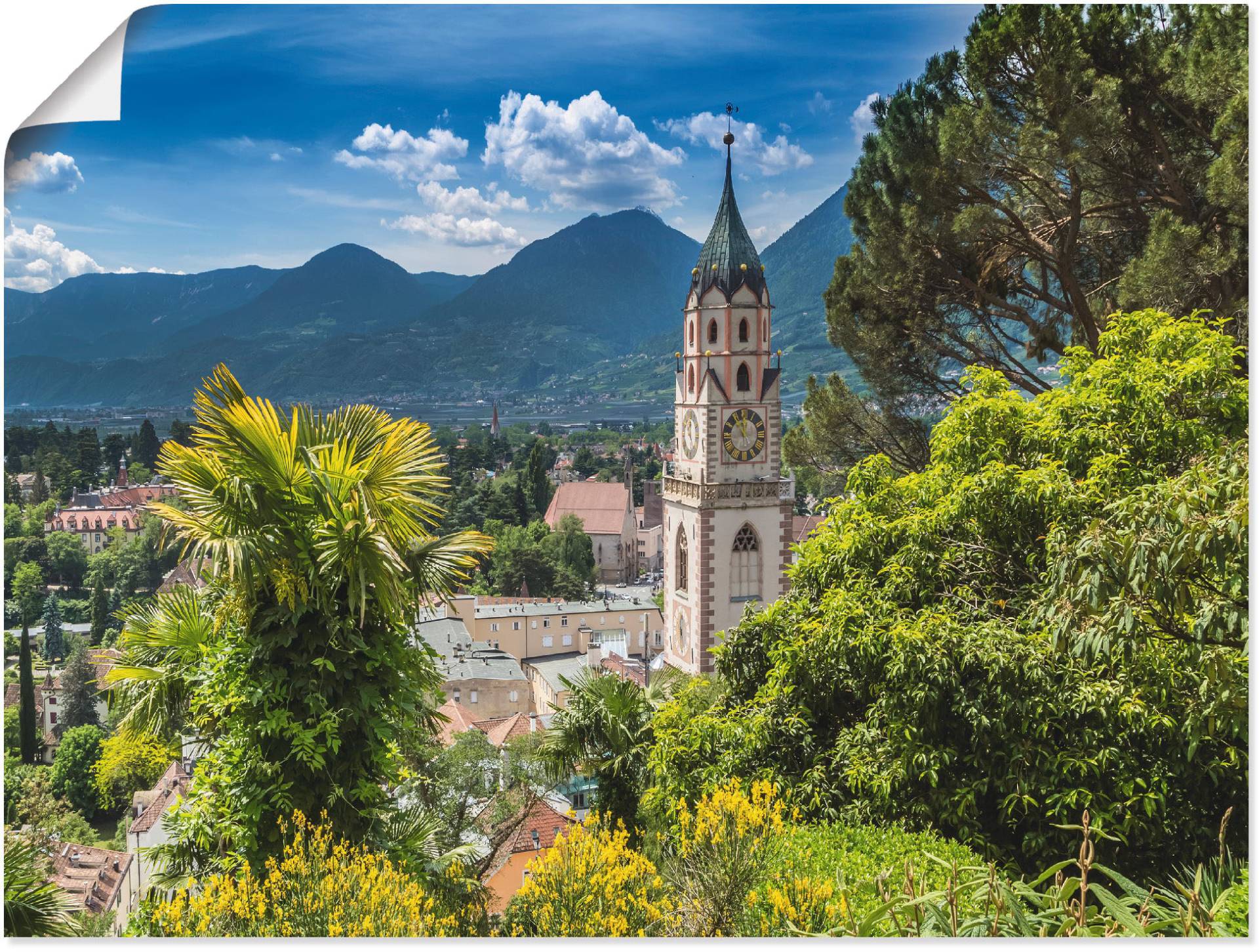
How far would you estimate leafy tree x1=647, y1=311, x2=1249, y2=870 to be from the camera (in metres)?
3.11

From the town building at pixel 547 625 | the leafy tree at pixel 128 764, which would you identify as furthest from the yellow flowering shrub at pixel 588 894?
the town building at pixel 547 625

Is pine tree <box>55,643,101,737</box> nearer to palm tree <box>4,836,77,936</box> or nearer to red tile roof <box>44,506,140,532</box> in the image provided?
red tile roof <box>44,506,140,532</box>

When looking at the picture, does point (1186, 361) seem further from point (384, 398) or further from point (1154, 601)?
point (384, 398)

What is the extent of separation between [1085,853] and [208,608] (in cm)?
322

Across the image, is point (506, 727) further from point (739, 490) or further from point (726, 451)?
point (726, 451)

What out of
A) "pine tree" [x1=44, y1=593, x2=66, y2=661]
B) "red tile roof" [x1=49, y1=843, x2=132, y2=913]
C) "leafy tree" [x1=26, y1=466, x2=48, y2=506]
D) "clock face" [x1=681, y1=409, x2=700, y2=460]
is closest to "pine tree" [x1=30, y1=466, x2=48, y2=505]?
"leafy tree" [x1=26, y1=466, x2=48, y2=506]

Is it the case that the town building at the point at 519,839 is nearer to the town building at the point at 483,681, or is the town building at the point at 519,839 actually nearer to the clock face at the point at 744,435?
the clock face at the point at 744,435

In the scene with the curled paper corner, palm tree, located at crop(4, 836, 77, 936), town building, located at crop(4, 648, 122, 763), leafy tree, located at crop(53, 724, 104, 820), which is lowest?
leafy tree, located at crop(53, 724, 104, 820)

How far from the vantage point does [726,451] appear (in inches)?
524

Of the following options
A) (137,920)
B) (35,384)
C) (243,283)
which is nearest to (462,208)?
(137,920)

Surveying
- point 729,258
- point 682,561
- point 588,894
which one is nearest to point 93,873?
point 588,894

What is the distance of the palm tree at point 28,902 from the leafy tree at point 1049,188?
18.4 ft

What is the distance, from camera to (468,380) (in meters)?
31.5

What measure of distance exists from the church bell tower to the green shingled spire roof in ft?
0.04
